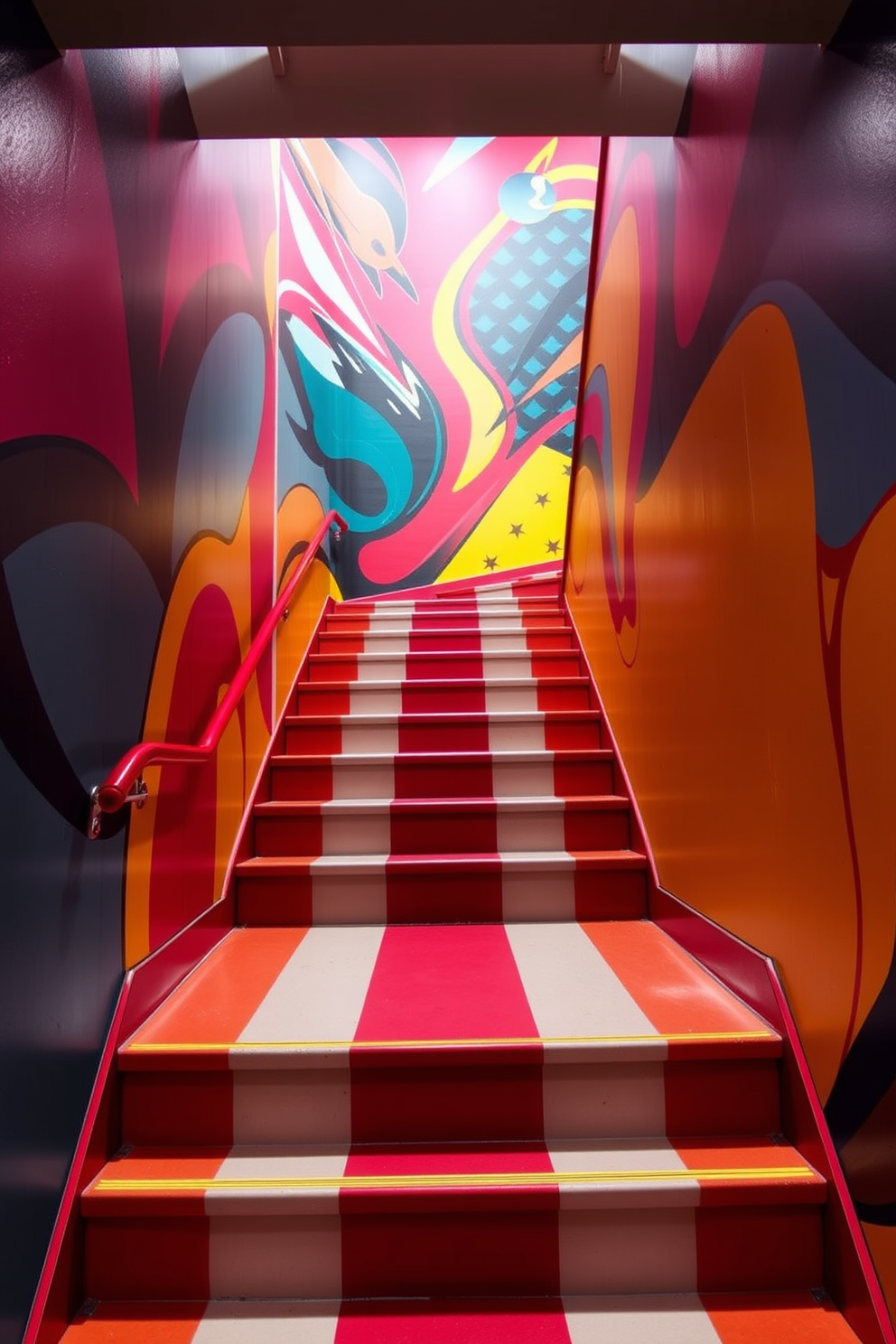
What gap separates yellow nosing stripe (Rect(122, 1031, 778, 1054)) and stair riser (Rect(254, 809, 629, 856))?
97 centimetres

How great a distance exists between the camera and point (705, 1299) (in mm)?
1267

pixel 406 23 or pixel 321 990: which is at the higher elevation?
pixel 406 23

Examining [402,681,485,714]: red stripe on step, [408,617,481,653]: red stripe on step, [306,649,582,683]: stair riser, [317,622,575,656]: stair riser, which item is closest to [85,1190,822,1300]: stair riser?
[402,681,485,714]: red stripe on step

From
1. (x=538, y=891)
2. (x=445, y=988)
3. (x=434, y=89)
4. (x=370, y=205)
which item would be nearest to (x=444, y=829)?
(x=538, y=891)

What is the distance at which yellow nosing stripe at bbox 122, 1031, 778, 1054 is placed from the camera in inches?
58.4

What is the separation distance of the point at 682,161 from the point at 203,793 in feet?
6.65

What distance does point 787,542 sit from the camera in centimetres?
143

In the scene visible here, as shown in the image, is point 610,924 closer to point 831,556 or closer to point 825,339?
point 831,556

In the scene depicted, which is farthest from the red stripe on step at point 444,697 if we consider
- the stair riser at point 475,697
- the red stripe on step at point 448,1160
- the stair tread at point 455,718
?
the red stripe on step at point 448,1160

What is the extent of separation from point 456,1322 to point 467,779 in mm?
1622

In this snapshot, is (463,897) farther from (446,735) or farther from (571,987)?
(446,735)

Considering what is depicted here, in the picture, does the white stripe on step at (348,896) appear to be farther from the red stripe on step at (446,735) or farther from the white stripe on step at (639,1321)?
the white stripe on step at (639,1321)

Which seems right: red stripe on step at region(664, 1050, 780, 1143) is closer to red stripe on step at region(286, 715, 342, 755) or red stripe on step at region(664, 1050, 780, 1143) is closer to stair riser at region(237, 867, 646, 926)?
stair riser at region(237, 867, 646, 926)

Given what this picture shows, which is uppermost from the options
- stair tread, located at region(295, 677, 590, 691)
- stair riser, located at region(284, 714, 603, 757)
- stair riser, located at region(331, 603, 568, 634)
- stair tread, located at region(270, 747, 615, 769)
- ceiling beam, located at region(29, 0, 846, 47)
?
ceiling beam, located at region(29, 0, 846, 47)
